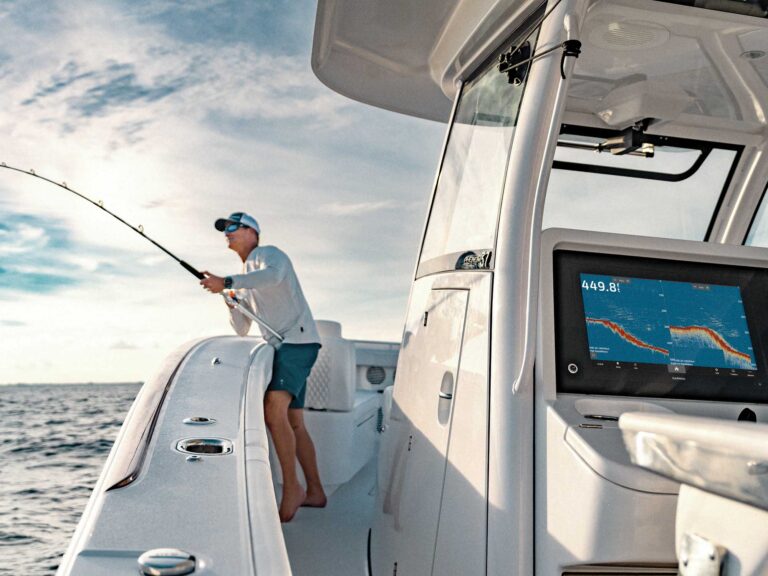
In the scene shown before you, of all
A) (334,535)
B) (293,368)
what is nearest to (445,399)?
(334,535)

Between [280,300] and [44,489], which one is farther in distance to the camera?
[44,489]

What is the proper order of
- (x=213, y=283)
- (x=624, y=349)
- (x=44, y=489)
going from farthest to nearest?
(x=44, y=489) < (x=213, y=283) < (x=624, y=349)

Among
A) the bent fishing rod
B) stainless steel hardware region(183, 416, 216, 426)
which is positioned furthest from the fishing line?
stainless steel hardware region(183, 416, 216, 426)

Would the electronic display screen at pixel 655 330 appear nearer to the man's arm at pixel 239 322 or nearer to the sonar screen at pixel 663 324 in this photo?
the sonar screen at pixel 663 324

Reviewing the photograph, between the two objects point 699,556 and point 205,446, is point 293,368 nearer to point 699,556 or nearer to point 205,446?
point 205,446

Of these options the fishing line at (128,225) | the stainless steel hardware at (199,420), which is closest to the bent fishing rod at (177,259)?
the fishing line at (128,225)

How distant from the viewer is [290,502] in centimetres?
335

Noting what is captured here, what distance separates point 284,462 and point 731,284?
2.26 m

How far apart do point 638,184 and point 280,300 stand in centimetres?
174

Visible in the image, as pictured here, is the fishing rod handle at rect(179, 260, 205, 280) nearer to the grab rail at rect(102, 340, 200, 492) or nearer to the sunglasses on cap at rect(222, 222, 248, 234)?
the sunglasses on cap at rect(222, 222, 248, 234)

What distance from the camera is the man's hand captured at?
3.27 m

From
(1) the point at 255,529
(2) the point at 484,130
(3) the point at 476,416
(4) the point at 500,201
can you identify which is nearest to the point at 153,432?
(1) the point at 255,529

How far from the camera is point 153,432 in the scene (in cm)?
161

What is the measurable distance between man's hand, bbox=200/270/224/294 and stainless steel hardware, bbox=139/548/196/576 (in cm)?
238
